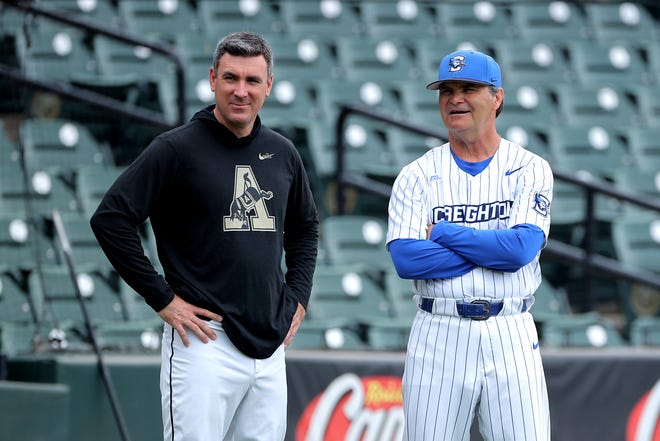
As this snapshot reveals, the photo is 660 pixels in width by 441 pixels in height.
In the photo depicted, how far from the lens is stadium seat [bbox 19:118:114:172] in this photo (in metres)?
7.23

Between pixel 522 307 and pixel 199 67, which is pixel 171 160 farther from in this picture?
pixel 199 67

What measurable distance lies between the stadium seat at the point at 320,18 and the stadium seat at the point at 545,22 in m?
1.44

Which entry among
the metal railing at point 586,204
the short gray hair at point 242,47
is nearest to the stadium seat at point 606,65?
the metal railing at point 586,204

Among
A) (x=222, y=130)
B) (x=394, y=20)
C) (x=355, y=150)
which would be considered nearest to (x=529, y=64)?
(x=394, y=20)

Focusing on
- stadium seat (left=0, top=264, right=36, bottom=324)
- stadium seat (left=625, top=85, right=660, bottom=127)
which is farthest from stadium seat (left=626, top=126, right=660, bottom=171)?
stadium seat (left=0, top=264, right=36, bottom=324)

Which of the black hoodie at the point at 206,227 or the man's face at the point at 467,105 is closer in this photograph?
the black hoodie at the point at 206,227

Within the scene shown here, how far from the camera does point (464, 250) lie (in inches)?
144

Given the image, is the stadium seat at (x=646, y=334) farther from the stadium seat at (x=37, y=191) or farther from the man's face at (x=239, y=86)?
the man's face at (x=239, y=86)

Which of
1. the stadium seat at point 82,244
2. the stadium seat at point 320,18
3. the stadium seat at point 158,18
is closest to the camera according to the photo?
the stadium seat at point 82,244

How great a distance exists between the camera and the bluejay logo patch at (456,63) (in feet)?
12.1

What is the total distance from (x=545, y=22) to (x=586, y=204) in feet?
11.8

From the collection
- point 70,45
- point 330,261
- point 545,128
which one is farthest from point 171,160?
point 545,128

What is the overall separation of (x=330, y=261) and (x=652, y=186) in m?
2.57

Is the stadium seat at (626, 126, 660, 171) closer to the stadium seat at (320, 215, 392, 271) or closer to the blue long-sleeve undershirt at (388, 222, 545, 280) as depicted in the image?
the stadium seat at (320, 215, 392, 271)
